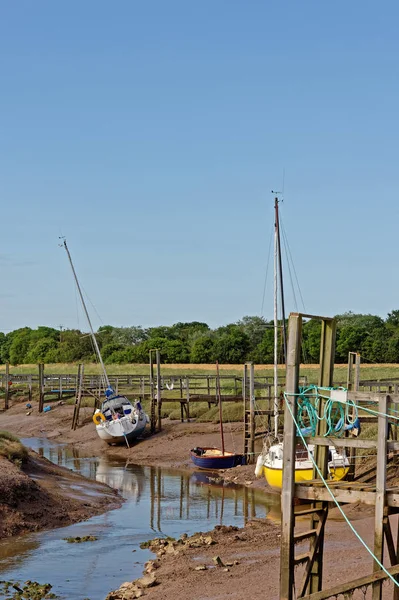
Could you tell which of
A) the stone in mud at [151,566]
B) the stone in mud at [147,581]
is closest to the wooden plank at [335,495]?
the stone in mud at [147,581]

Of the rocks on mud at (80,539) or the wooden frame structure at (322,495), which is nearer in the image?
the wooden frame structure at (322,495)

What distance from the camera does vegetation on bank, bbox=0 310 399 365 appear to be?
305ft

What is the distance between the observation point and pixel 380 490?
11.3 meters

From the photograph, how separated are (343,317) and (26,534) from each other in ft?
383

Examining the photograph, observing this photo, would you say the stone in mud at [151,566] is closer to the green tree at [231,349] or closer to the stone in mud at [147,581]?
the stone in mud at [147,581]

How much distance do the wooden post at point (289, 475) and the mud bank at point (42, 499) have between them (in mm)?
11853

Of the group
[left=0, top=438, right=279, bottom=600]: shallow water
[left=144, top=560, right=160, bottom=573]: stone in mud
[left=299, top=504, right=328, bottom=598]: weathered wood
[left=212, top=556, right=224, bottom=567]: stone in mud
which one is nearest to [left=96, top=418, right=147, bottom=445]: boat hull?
[left=0, top=438, right=279, bottom=600]: shallow water

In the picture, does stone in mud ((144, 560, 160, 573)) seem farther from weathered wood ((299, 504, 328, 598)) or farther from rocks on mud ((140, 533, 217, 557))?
weathered wood ((299, 504, 328, 598))

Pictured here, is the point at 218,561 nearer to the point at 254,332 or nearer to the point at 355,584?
the point at 355,584

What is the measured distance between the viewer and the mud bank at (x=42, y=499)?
74.1ft

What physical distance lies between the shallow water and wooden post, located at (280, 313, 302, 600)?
6236 mm

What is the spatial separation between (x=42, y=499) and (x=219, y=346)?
241ft

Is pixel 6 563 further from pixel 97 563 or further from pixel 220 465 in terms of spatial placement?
pixel 220 465

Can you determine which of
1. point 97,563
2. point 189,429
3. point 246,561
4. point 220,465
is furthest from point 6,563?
point 189,429
